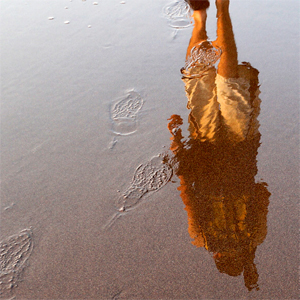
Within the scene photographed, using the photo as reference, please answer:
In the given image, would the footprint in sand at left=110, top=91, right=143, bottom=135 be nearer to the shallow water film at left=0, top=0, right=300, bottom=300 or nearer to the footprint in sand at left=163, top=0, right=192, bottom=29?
the shallow water film at left=0, top=0, right=300, bottom=300

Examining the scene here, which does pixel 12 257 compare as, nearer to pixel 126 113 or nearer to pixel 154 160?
pixel 154 160

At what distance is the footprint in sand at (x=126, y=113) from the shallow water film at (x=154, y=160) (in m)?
0.01

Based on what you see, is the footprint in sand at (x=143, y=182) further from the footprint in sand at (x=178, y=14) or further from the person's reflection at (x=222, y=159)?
the footprint in sand at (x=178, y=14)

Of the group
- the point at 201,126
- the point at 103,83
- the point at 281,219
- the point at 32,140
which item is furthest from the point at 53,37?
the point at 281,219

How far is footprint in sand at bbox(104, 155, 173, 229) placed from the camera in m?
1.93

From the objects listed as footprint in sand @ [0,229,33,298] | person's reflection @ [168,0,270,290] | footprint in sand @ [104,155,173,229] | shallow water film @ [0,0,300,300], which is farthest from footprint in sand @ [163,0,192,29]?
footprint in sand @ [0,229,33,298]

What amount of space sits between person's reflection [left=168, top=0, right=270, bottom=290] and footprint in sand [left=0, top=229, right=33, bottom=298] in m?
1.01

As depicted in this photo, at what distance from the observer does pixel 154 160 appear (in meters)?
2.19

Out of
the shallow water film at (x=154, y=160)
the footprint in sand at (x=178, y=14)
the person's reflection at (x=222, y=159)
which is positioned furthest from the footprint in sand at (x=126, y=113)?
the footprint in sand at (x=178, y=14)

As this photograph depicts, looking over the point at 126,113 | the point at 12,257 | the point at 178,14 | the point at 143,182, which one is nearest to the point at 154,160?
the point at 143,182

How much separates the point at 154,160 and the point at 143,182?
0.70 ft

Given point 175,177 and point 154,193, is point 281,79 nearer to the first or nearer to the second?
point 175,177

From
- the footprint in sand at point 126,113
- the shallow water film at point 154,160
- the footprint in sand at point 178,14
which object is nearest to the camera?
the shallow water film at point 154,160

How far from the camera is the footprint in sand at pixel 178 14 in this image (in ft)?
11.8
